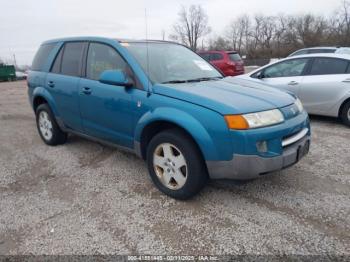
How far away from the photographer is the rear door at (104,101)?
3441mm

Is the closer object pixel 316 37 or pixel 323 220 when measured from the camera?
pixel 323 220

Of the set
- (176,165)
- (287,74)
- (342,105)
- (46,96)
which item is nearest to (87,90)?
(46,96)

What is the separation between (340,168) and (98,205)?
3033 millimetres

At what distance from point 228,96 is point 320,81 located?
12.6 feet

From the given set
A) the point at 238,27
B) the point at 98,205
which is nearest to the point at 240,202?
the point at 98,205

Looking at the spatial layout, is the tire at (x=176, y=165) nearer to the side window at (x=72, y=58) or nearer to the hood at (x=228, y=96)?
the hood at (x=228, y=96)

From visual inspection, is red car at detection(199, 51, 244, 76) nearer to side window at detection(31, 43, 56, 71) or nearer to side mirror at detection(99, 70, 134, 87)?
side window at detection(31, 43, 56, 71)

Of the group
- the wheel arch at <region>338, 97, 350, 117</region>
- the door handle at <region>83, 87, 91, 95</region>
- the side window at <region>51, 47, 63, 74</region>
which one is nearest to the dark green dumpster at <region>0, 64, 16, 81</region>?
the side window at <region>51, 47, 63, 74</region>

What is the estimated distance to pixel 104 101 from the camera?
11.8ft

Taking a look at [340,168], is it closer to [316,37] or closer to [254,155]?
[254,155]

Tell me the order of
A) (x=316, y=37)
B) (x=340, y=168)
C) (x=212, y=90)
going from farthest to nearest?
1. (x=316, y=37)
2. (x=340, y=168)
3. (x=212, y=90)

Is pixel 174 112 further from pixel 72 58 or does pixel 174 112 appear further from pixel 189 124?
pixel 72 58

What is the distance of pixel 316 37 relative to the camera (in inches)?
1757

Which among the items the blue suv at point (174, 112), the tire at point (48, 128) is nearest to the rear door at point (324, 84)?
the blue suv at point (174, 112)
